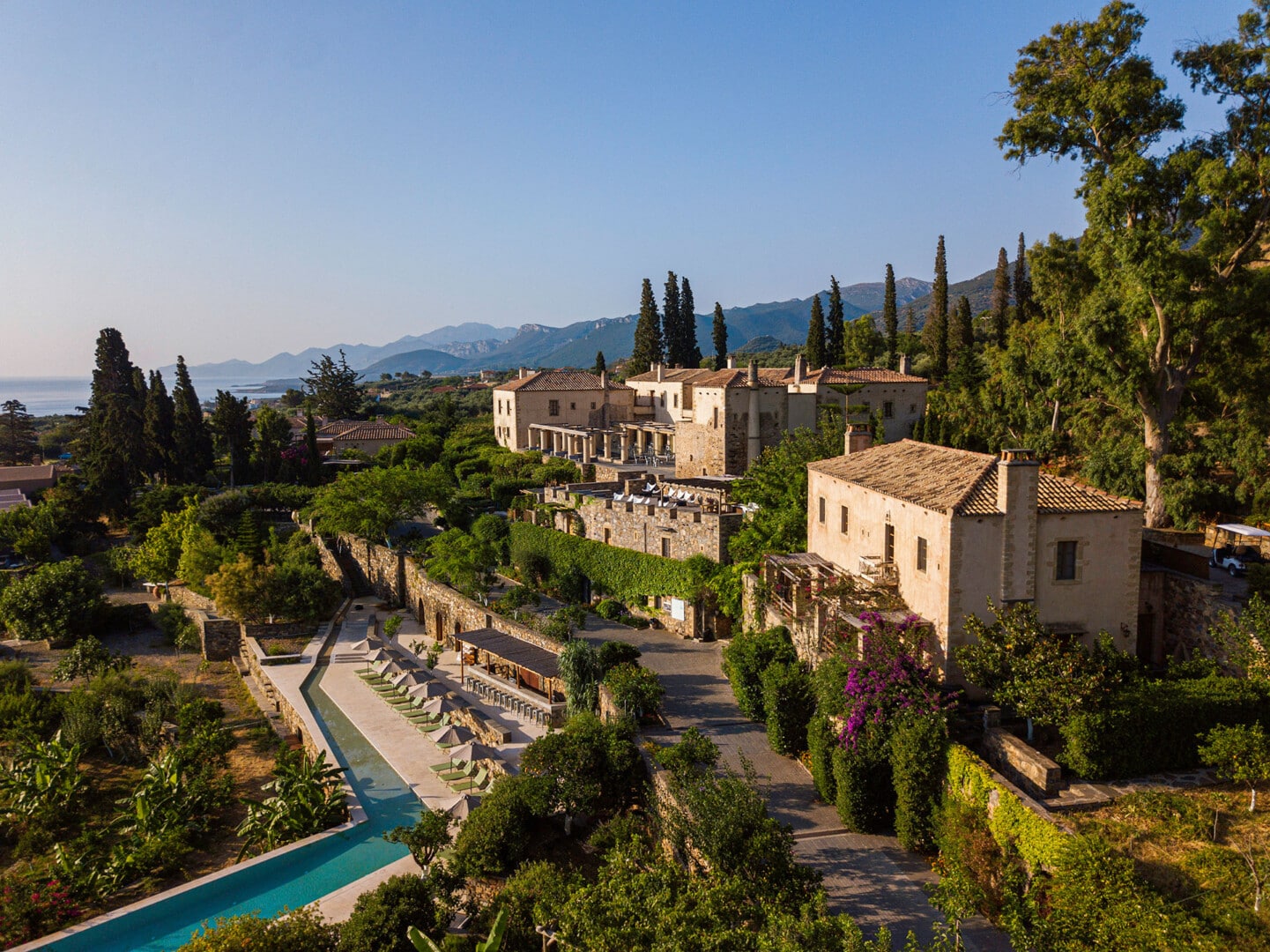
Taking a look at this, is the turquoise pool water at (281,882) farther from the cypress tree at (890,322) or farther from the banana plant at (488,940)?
the cypress tree at (890,322)

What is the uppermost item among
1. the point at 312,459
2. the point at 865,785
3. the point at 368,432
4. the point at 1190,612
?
the point at 368,432

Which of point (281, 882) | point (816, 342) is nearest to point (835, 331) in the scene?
point (816, 342)

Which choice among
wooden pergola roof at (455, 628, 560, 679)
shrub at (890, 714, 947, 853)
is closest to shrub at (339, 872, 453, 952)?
shrub at (890, 714, 947, 853)

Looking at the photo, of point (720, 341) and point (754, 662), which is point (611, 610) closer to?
point (754, 662)

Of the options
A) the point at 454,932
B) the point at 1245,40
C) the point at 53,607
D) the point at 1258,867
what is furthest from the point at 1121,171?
the point at 53,607

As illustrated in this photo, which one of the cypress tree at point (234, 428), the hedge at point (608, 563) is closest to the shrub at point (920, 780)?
the hedge at point (608, 563)
